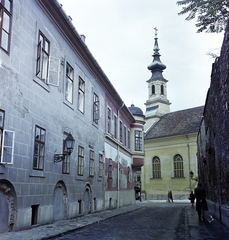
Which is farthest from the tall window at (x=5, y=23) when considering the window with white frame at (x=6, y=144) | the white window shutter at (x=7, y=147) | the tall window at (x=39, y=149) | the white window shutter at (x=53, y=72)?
the tall window at (x=39, y=149)

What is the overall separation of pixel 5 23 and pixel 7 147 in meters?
3.79

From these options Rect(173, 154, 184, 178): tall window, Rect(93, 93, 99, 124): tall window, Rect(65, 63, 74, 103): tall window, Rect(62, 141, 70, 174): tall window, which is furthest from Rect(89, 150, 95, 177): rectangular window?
Rect(173, 154, 184, 178): tall window

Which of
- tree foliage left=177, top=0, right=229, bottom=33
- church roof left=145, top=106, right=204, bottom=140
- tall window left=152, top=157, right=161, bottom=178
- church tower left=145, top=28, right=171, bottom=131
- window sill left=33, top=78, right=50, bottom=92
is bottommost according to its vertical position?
tall window left=152, top=157, right=161, bottom=178

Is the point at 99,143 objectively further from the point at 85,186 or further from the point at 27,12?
the point at 27,12

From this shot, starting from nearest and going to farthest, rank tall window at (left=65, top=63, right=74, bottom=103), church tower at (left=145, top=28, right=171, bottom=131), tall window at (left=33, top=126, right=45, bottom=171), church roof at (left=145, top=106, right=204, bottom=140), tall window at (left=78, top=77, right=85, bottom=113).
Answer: tall window at (left=33, top=126, right=45, bottom=171), tall window at (left=65, top=63, right=74, bottom=103), tall window at (left=78, top=77, right=85, bottom=113), church roof at (left=145, top=106, right=204, bottom=140), church tower at (left=145, top=28, right=171, bottom=131)

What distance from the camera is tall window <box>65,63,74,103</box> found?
578 inches

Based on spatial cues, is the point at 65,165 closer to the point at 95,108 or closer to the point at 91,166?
the point at 91,166

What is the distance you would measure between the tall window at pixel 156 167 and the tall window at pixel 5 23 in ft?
126

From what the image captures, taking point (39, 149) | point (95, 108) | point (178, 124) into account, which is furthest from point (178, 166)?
point (39, 149)

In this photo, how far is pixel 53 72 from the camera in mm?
12367

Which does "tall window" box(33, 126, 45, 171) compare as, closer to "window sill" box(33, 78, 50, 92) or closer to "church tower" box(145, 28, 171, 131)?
"window sill" box(33, 78, 50, 92)

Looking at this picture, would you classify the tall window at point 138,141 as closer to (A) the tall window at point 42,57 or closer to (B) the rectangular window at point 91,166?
(B) the rectangular window at point 91,166

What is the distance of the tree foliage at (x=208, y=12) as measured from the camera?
1008cm

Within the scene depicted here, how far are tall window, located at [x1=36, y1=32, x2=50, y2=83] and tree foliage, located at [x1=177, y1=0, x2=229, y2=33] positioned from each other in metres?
5.22
